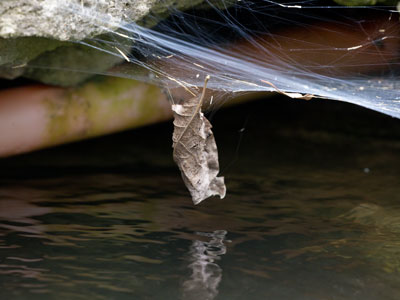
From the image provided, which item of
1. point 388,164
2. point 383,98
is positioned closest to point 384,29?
point 383,98

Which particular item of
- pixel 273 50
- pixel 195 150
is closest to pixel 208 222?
pixel 195 150

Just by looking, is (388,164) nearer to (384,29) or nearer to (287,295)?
(384,29)

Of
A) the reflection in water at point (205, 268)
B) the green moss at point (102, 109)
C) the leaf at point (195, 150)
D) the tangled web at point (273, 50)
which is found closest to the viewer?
the reflection in water at point (205, 268)

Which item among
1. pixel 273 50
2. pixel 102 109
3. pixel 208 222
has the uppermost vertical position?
pixel 273 50

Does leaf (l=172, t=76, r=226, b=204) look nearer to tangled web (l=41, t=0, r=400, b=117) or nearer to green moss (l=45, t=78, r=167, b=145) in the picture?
tangled web (l=41, t=0, r=400, b=117)

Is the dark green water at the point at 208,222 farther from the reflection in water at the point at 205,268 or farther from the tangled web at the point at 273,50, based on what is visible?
the tangled web at the point at 273,50

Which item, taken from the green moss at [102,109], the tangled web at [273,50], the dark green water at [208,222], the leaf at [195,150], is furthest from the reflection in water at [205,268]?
the green moss at [102,109]

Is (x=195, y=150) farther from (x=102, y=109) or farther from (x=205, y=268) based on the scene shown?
(x=102, y=109)
